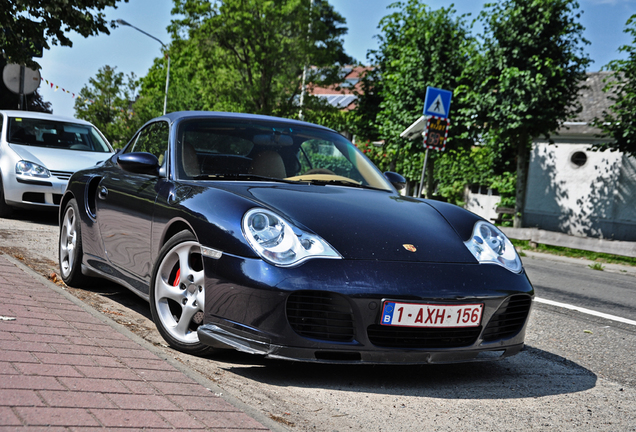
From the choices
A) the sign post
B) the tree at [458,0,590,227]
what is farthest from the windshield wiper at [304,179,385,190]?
the tree at [458,0,590,227]

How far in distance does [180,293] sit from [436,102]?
1023cm

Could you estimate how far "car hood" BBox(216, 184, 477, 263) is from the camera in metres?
3.21

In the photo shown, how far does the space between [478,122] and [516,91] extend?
187 cm

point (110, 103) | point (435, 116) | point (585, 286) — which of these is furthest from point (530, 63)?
point (110, 103)

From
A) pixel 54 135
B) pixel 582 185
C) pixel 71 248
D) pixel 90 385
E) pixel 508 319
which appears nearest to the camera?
pixel 90 385

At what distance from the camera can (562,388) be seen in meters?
3.48

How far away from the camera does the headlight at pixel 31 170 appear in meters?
9.38

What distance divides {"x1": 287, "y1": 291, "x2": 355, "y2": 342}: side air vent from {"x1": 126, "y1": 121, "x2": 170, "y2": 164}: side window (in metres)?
1.72

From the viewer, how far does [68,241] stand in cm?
530

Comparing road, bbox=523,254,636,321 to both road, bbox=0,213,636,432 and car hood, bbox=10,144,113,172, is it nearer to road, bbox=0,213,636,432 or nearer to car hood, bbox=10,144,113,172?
road, bbox=0,213,636,432

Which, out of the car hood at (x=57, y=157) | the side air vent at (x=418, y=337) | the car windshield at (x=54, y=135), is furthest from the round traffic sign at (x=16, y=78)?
the side air vent at (x=418, y=337)

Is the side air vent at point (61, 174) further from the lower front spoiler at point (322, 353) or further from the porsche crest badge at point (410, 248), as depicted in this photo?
the porsche crest badge at point (410, 248)

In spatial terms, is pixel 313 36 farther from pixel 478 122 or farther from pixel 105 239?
pixel 105 239

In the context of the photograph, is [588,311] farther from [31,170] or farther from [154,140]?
[31,170]
